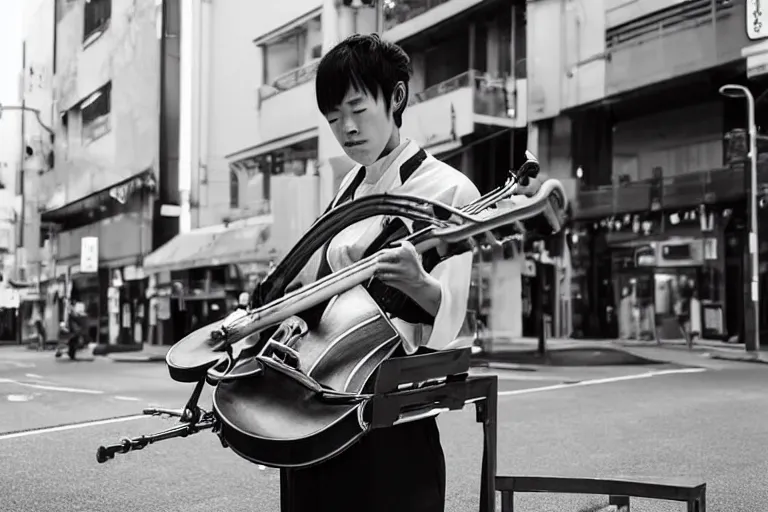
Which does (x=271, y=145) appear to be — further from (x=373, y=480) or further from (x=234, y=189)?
(x=373, y=480)

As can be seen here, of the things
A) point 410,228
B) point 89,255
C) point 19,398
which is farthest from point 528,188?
point 89,255

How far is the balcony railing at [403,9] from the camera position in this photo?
1168 cm

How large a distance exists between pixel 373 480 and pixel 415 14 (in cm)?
1116

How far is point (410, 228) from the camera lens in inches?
50.9

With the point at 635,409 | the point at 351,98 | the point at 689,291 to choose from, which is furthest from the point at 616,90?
the point at 351,98

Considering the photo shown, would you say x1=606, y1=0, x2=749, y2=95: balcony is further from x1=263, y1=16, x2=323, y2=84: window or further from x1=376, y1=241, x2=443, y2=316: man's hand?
x1=376, y1=241, x2=443, y2=316: man's hand

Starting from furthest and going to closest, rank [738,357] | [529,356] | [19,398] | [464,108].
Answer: [464,108]
[529,356]
[738,357]
[19,398]

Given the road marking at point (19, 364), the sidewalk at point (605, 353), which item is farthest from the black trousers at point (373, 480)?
the road marking at point (19, 364)

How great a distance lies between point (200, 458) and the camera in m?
4.46

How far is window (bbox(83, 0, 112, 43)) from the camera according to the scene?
59.8ft

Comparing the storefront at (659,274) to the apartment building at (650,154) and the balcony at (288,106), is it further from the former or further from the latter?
the balcony at (288,106)

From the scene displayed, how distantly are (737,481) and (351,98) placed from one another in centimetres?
312

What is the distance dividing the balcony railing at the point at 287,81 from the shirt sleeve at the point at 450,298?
1170 centimetres

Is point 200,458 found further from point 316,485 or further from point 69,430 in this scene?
point 316,485
